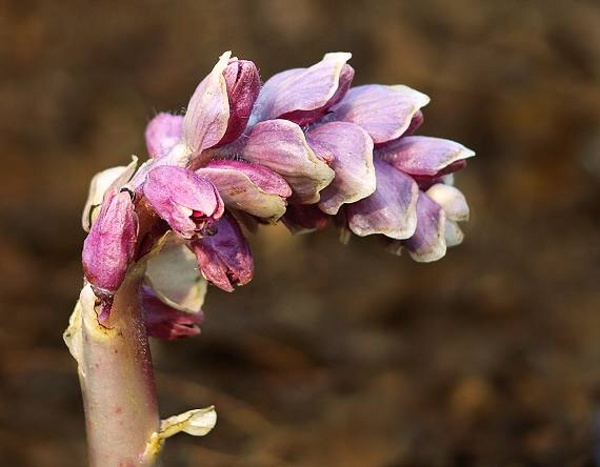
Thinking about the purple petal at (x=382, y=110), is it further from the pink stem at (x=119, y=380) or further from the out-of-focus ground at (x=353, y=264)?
the out-of-focus ground at (x=353, y=264)

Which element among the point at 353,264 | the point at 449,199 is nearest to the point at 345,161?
the point at 449,199

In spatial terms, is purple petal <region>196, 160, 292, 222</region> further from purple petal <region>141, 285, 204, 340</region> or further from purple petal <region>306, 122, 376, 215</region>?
purple petal <region>141, 285, 204, 340</region>

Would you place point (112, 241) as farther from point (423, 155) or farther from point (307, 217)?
point (423, 155)

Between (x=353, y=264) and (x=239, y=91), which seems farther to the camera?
(x=353, y=264)

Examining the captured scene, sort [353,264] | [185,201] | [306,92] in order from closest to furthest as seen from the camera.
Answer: [185,201] < [306,92] < [353,264]

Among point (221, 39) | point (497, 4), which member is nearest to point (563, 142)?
point (497, 4)

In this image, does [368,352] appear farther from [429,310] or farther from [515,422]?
[515,422]

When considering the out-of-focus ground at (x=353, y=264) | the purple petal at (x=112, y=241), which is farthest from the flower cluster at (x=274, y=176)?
the out-of-focus ground at (x=353, y=264)

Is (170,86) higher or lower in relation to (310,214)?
lower
